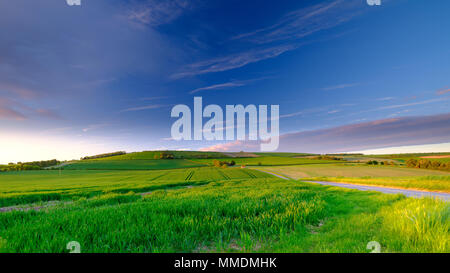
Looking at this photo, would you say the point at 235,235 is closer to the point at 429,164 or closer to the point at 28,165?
the point at 429,164

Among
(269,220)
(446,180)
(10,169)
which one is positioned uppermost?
(269,220)

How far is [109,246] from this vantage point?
3168mm

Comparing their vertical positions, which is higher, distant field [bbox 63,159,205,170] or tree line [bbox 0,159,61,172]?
tree line [bbox 0,159,61,172]

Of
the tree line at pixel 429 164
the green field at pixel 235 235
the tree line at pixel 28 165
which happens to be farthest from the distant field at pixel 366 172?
the tree line at pixel 28 165

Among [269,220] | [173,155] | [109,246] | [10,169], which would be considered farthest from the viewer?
[173,155]

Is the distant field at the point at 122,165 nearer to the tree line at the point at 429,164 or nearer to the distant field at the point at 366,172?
the distant field at the point at 366,172

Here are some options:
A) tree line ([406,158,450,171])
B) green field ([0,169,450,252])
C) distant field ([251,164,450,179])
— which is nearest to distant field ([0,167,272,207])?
green field ([0,169,450,252])

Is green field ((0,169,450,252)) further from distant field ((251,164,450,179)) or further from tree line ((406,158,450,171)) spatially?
tree line ((406,158,450,171))

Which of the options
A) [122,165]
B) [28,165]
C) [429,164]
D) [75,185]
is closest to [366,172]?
[429,164]
